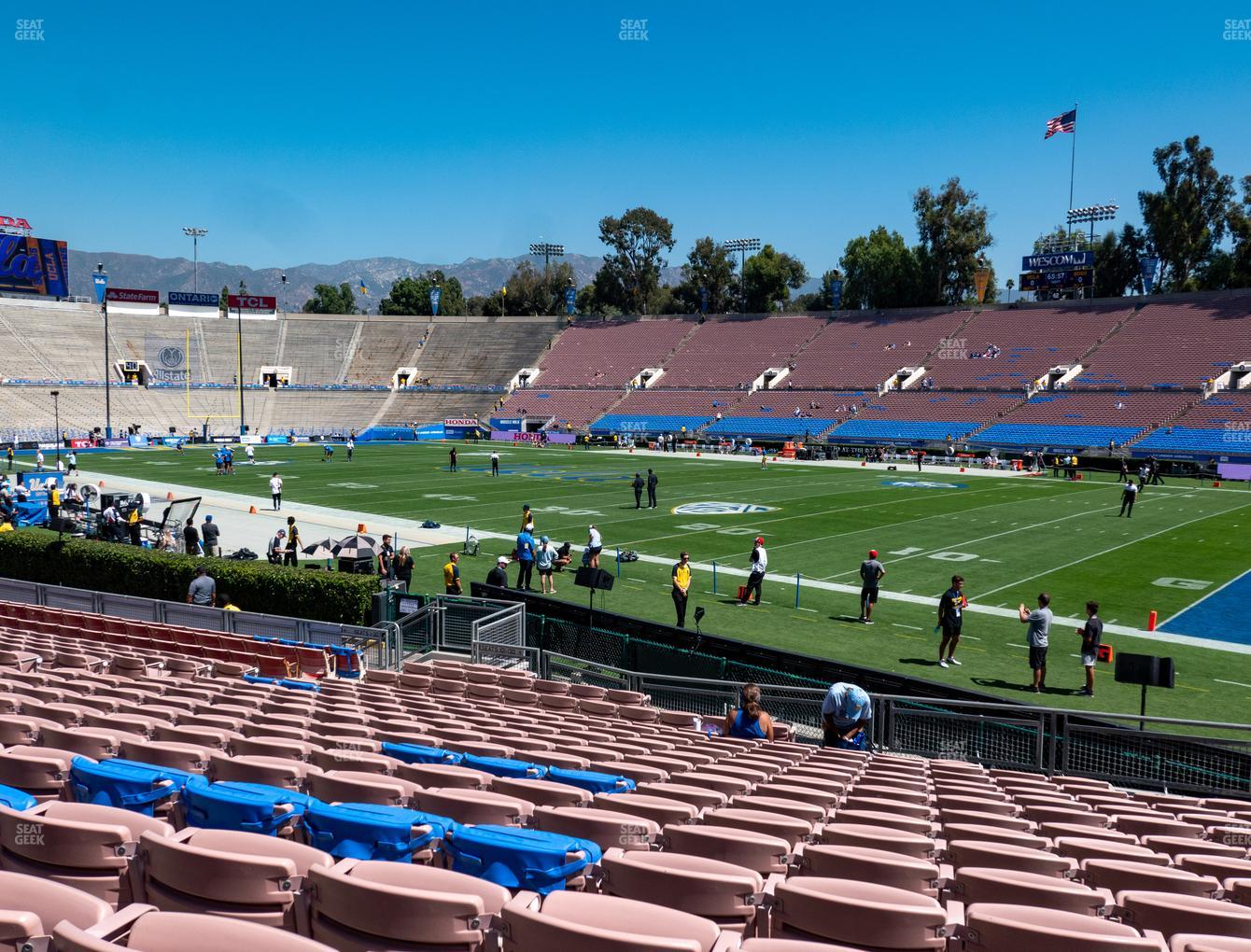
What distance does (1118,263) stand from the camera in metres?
96.1

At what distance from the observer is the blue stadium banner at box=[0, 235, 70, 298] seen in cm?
8612

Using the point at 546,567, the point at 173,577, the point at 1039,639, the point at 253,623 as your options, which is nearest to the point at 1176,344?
the point at 546,567

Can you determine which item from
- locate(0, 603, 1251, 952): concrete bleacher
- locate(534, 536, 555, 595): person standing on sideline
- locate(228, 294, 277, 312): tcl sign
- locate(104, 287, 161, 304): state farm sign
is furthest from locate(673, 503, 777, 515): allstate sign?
locate(104, 287, 161, 304): state farm sign

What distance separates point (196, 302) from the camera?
9669 centimetres

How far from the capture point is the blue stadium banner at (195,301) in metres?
95.6

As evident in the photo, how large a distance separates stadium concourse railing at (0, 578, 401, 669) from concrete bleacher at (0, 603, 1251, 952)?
23.5 feet

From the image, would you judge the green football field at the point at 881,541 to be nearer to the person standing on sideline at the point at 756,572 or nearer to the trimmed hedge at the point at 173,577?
the person standing on sideline at the point at 756,572

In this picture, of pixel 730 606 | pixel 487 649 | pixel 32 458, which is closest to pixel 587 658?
pixel 487 649

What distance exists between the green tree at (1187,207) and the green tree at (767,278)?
38039 mm

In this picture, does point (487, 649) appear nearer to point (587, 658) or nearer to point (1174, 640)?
point (587, 658)

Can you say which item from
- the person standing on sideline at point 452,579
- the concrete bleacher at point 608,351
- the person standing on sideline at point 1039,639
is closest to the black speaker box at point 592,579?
the person standing on sideline at point 452,579

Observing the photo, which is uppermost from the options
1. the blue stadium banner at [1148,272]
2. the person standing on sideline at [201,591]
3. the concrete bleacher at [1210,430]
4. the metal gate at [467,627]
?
the blue stadium banner at [1148,272]

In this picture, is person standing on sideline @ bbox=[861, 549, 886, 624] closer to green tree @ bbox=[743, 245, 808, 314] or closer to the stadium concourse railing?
the stadium concourse railing

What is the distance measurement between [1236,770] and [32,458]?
65139mm
